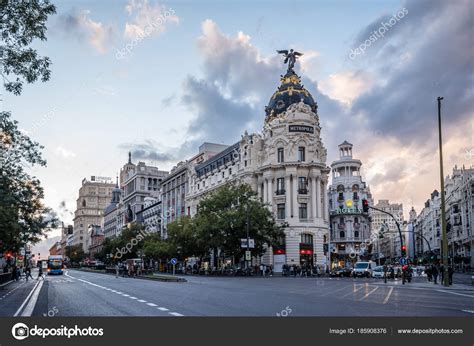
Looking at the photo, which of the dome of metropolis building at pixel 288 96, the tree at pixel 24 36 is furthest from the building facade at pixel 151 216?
the tree at pixel 24 36

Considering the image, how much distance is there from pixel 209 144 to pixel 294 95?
36566 mm

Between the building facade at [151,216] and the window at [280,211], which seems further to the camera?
the building facade at [151,216]

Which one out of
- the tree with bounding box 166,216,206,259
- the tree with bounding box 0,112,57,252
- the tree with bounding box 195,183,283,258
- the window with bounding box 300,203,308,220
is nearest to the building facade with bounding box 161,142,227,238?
the tree with bounding box 166,216,206,259

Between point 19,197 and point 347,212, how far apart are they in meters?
114

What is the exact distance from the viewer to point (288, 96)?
93.1m

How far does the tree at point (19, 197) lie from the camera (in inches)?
1309

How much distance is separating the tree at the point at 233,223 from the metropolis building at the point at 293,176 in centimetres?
924

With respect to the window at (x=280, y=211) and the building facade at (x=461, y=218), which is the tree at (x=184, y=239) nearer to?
the window at (x=280, y=211)

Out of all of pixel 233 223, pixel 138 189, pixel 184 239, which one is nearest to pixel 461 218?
pixel 184 239

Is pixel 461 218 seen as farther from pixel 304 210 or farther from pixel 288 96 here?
pixel 288 96
